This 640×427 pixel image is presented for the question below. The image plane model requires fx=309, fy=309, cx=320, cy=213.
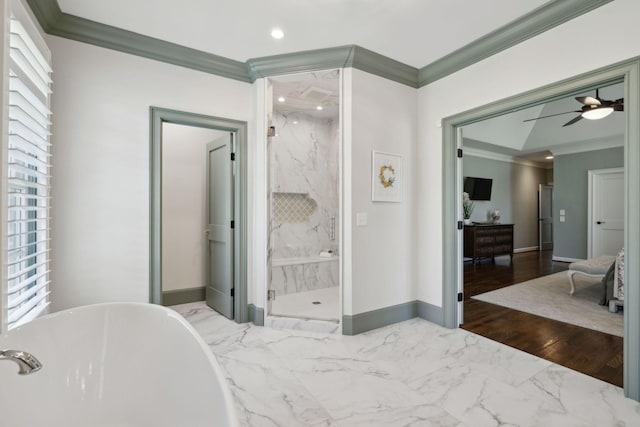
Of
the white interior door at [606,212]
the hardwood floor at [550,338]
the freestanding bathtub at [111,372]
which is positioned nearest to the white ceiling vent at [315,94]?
the freestanding bathtub at [111,372]

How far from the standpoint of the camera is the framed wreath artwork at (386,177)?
308 cm

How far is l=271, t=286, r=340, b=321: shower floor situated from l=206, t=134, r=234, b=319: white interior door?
606 mm

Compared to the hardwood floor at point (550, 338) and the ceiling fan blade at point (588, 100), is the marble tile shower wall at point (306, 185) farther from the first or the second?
the ceiling fan blade at point (588, 100)

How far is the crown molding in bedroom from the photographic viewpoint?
2279 mm

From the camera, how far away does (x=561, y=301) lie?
3928 mm

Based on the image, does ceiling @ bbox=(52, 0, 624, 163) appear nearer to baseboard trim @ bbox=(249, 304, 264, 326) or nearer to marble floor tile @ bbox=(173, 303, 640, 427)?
marble floor tile @ bbox=(173, 303, 640, 427)

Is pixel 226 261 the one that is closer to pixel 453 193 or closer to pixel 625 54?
pixel 453 193

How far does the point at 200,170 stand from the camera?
4016mm

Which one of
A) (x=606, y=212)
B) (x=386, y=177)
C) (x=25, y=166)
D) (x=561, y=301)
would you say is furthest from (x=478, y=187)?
(x=25, y=166)

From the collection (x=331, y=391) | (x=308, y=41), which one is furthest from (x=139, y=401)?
(x=308, y=41)

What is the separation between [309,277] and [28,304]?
3.01 m

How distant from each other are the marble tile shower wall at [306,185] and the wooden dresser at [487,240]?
10.0ft

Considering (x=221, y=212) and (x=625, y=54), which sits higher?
(x=625, y=54)

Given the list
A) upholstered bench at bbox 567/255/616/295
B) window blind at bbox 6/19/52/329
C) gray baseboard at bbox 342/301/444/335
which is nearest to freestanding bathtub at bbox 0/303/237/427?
window blind at bbox 6/19/52/329
